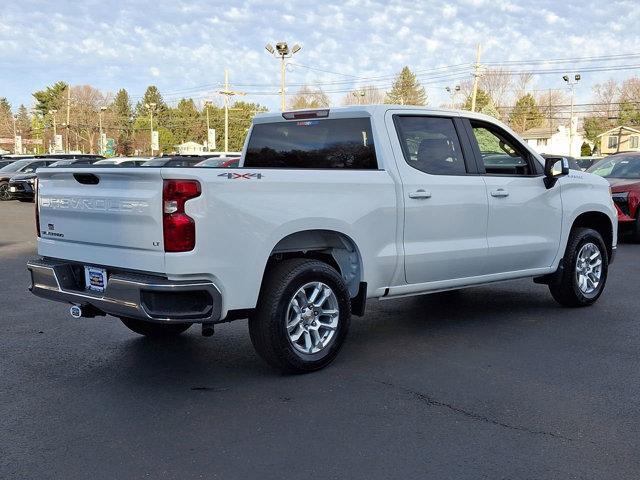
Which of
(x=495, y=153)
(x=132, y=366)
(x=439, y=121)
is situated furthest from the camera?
(x=495, y=153)

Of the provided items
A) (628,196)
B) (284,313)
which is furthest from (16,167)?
(284,313)

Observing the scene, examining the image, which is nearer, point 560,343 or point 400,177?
→ point 400,177

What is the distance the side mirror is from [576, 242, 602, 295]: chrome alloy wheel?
0.97 metres

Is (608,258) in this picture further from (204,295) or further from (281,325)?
(204,295)

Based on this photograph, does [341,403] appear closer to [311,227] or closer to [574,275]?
[311,227]

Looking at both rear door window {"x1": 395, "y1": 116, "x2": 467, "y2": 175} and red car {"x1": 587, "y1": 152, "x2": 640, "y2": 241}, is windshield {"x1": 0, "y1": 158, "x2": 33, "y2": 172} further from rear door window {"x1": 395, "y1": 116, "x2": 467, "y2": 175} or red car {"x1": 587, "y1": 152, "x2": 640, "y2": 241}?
rear door window {"x1": 395, "y1": 116, "x2": 467, "y2": 175}

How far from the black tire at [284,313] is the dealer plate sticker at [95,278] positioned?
3.42 ft

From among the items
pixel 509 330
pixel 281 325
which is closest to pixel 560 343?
pixel 509 330

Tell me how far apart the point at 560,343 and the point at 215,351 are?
116 inches

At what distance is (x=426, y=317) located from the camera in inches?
273

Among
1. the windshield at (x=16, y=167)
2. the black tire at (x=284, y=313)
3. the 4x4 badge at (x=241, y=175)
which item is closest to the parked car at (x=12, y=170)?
the windshield at (x=16, y=167)

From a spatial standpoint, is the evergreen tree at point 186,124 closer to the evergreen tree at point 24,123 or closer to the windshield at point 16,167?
the evergreen tree at point 24,123

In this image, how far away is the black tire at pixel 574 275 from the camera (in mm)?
7078

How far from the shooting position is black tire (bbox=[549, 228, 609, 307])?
279 inches
